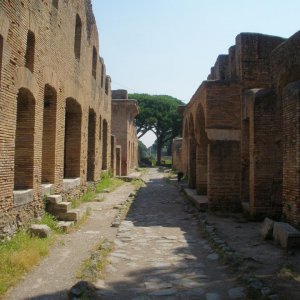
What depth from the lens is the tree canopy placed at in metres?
59.7

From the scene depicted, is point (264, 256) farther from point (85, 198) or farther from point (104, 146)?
point (104, 146)

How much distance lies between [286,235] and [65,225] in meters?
4.70

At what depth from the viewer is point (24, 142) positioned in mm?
8828

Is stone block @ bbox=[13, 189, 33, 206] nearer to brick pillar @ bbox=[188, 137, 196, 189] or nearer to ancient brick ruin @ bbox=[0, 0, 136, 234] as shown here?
ancient brick ruin @ bbox=[0, 0, 136, 234]

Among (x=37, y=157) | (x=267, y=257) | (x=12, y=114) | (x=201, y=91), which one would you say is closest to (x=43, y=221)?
(x=37, y=157)

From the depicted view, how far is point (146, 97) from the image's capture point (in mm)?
61750

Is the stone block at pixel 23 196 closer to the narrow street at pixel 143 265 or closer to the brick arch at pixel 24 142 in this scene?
the brick arch at pixel 24 142

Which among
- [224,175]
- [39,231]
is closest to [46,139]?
[39,231]

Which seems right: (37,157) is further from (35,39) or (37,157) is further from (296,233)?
(296,233)

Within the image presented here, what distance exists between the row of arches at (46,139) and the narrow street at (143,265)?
1739mm

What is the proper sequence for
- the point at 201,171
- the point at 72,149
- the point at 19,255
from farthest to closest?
the point at 201,171 < the point at 72,149 < the point at 19,255

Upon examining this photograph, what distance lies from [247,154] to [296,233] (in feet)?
15.9

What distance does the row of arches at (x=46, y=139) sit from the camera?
28.8ft

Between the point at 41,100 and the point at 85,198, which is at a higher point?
the point at 41,100
